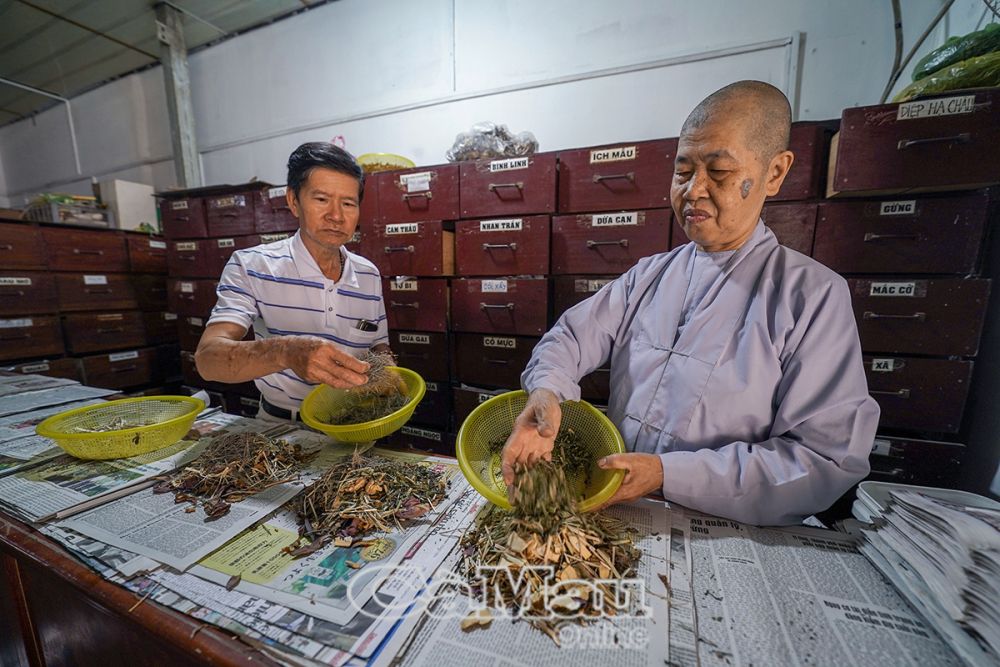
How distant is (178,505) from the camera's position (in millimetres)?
998

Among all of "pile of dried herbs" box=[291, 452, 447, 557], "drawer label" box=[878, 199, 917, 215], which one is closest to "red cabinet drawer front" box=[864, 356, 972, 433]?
"drawer label" box=[878, 199, 917, 215]

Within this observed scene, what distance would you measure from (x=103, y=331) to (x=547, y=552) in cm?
488

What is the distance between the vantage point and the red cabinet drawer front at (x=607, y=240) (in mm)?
1924

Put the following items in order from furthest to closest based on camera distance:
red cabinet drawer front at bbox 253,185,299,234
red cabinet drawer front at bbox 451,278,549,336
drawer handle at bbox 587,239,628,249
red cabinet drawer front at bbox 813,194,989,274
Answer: red cabinet drawer front at bbox 253,185,299,234, red cabinet drawer front at bbox 451,278,549,336, drawer handle at bbox 587,239,628,249, red cabinet drawer front at bbox 813,194,989,274

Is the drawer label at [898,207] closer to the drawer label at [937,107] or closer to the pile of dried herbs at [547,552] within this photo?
the drawer label at [937,107]

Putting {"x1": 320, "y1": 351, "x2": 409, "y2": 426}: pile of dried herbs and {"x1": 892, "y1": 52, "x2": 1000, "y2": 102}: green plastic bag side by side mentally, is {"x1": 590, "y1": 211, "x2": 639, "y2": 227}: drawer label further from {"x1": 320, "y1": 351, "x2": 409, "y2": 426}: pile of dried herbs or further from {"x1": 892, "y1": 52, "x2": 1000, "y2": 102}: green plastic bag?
{"x1": 320, "y1": 351, "x2": 409, "y2": 426}: pile of dried herbs

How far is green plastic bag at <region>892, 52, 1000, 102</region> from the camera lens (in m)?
1.39

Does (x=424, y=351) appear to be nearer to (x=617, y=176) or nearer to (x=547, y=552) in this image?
(x=617, y=176)

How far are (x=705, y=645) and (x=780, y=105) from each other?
1.32 meters

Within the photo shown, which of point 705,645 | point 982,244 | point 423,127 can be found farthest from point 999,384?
point 423,127

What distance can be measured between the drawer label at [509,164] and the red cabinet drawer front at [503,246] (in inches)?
11.1

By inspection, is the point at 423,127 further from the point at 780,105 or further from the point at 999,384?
the point at 999,384

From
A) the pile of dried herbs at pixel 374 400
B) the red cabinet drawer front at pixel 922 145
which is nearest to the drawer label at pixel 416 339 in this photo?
the pile of dried herbs at pixel 374 400

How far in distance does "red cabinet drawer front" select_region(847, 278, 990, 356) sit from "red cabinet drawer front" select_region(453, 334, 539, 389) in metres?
1.59
